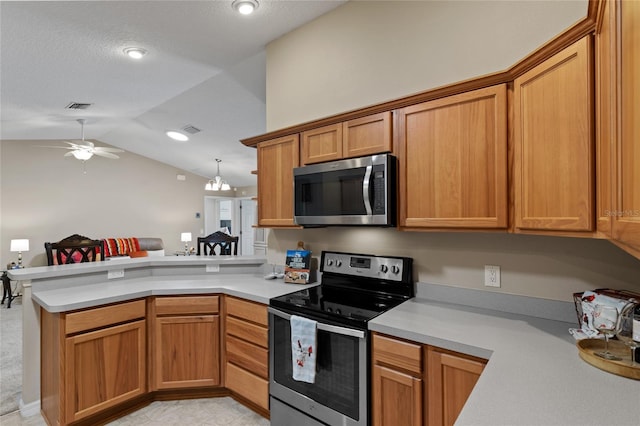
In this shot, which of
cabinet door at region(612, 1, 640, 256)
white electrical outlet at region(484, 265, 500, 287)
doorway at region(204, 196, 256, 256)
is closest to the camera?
cabinet door at region(612, 1, 640, 256)

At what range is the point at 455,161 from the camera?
1749 millimetres

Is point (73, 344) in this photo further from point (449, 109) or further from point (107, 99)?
point (107, 99)

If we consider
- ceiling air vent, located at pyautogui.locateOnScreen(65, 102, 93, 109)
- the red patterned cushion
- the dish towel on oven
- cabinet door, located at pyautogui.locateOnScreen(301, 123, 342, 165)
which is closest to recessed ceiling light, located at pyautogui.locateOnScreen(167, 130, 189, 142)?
ceiling air vent, located at pyautogui.locateOnScreen(65, 102, 93, 109)

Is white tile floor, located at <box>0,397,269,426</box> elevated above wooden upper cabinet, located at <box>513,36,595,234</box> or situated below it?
below

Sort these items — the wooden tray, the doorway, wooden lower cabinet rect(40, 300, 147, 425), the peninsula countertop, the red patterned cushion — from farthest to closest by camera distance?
the doorway
the red patterned cushion
wooden lower cabinet rect(40, 300, 147, 425)
the wooden tray
the peninsula countertop

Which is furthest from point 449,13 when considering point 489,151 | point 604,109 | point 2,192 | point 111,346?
point 2,192

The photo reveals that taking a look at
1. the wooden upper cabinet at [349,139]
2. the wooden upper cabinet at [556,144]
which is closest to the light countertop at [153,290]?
the wooden upper cabinet at [349,139]

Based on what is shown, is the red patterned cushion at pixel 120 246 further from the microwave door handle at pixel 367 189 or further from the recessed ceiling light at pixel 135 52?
the microwave door handle at pixel 367 189

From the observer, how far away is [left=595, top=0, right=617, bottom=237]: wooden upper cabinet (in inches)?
37.5

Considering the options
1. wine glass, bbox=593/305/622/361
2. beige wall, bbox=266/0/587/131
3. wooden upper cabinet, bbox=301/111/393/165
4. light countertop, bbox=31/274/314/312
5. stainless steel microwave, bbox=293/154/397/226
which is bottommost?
light countertop, bbox=31/274/314/312

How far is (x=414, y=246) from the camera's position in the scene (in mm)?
2154

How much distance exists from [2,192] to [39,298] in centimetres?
536

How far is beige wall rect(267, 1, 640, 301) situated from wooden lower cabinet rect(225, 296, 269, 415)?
69 cm

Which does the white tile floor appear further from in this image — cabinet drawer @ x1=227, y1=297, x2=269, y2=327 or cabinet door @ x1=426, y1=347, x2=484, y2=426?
cabinet door @ x1=426, y1=347, x2=484, y2=426
